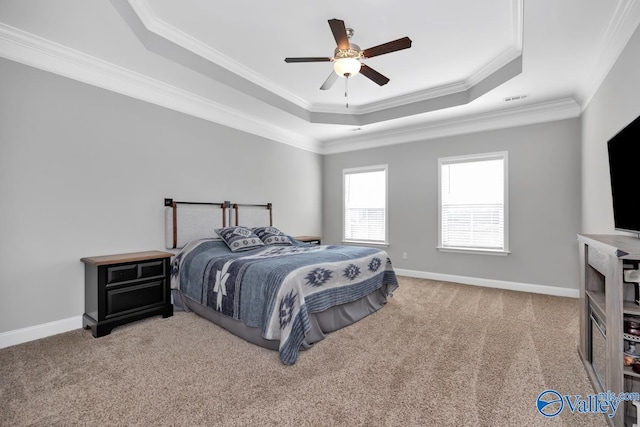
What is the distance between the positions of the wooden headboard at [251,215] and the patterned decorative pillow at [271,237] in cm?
49

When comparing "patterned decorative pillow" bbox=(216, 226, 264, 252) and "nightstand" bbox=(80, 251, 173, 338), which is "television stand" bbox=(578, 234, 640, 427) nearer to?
"patterned decorative pillow" bbox=(216, 226, 264, 252)

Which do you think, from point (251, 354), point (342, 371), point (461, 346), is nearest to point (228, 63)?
point (251, 354)

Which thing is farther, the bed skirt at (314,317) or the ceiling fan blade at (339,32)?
the bed skirt at (314,317)

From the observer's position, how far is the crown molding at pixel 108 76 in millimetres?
2635

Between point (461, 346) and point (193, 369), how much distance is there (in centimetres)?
222

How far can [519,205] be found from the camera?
438cm

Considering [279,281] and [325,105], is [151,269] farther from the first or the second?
[325,105]

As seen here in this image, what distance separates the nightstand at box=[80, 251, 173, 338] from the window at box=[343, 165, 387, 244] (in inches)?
149

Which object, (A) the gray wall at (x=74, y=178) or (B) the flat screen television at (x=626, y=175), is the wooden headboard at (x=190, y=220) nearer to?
(A) the gray wall at (x=74, y=178)

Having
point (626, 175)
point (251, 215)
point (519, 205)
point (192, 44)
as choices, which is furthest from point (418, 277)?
point (192, 44)

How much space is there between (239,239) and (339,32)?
2.57 metres

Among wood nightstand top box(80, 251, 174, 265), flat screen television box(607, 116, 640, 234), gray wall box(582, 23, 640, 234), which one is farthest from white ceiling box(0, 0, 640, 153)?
wood nightstand top box(80, 251, 174, 265)

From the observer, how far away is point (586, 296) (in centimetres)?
218

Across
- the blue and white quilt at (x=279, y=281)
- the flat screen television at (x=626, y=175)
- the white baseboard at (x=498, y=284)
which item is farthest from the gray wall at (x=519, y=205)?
the flat screen television at (x=626, y=175)
